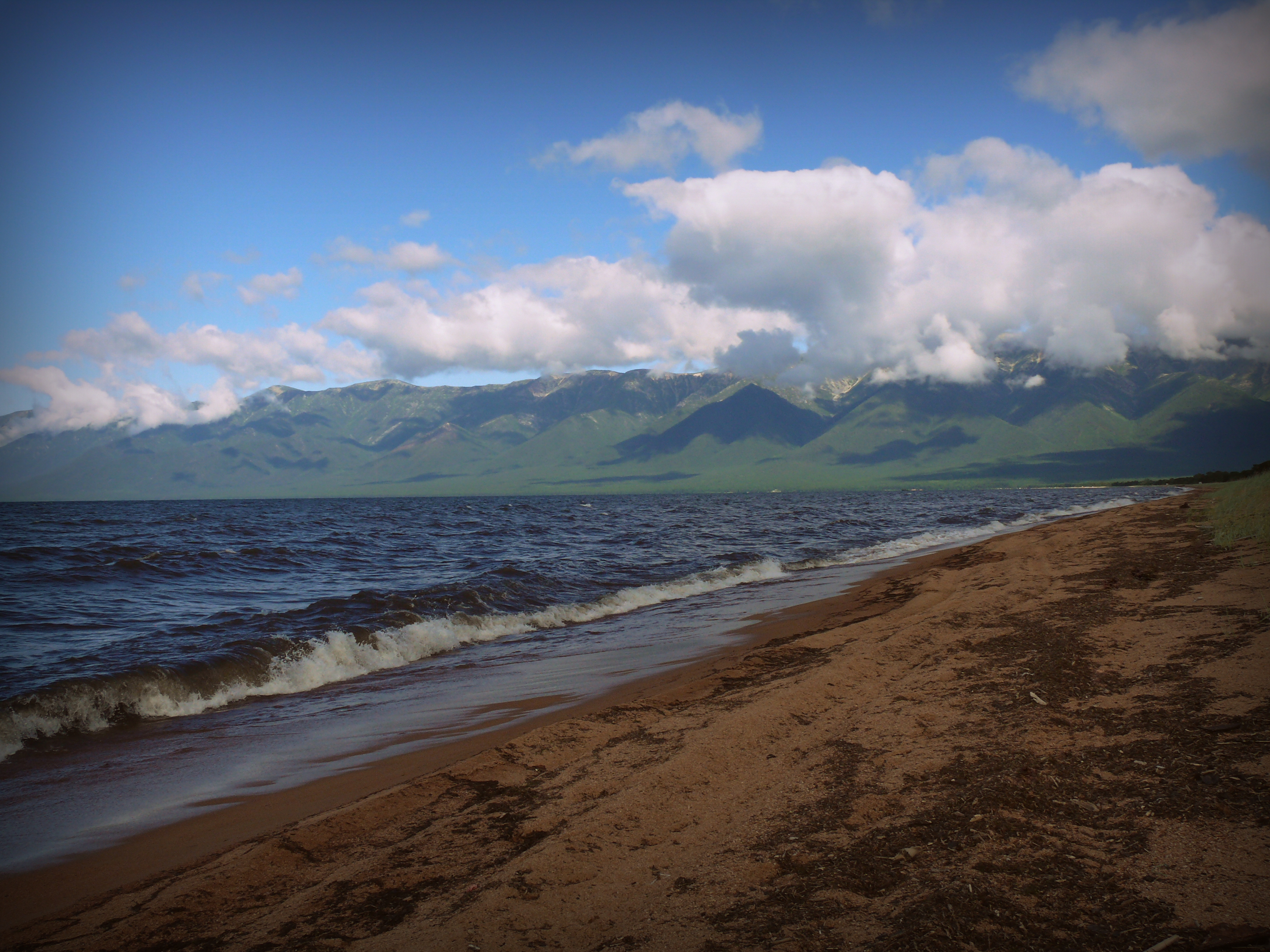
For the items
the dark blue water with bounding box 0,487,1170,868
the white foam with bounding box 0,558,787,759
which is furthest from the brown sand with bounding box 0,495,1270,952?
the white foam with bounding box 0,558,787,759

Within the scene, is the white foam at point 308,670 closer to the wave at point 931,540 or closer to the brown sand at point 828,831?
the brown sand at point 828,831

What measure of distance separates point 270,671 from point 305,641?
4.23 feet

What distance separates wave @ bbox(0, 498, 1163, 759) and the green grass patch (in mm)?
12263

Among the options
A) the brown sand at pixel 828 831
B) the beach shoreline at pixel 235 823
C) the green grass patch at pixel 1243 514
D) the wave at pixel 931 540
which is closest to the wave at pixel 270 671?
the beach shoreline at pixel 235 823

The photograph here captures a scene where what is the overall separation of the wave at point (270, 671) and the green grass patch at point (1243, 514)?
40.2 ft

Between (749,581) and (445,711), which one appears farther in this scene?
(749,581)

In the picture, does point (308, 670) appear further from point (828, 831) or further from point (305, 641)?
point (828, 831)

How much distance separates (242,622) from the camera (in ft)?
48.0

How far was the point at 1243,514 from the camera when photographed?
647 inches

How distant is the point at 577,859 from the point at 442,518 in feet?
193

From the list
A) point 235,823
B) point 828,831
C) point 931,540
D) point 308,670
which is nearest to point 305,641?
point 308,670

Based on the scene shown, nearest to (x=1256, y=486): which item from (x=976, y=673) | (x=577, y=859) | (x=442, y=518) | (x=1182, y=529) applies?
(x=1182, y=529)

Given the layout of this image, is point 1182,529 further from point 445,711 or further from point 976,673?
point 445,711

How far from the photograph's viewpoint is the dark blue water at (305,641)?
7465mm
